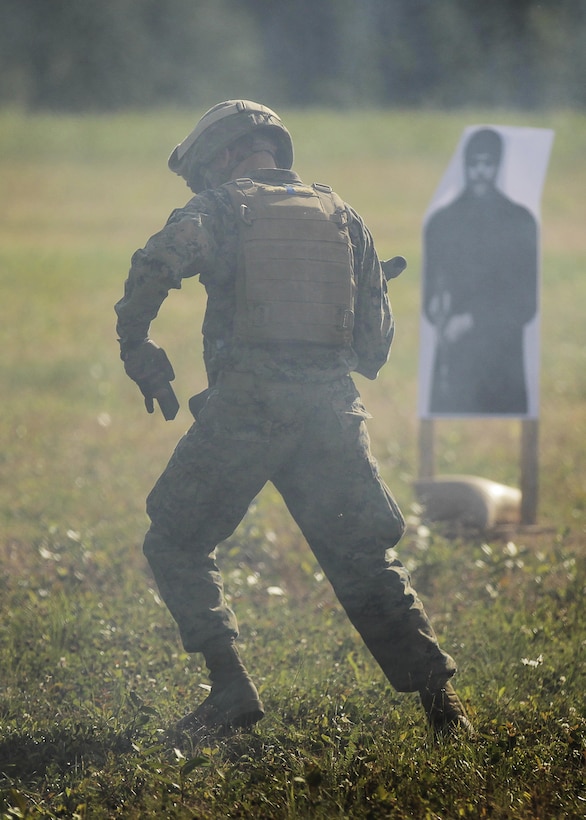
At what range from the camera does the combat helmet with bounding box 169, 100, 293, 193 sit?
4.16 m

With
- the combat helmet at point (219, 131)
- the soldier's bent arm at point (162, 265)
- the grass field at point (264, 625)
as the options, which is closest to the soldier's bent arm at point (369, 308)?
the combat helmet at point (219, 131)

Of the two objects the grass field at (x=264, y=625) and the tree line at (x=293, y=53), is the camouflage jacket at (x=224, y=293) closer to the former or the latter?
the grass field at (x=264, y=625)

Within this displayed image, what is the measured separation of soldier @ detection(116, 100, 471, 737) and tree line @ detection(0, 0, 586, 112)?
22.6 meters

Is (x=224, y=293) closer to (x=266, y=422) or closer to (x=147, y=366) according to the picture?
(x=147, y=366)

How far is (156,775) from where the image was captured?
3.72m

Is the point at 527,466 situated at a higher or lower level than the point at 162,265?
lower

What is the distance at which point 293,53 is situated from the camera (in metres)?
32.7

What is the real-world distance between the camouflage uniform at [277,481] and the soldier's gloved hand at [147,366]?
53mm

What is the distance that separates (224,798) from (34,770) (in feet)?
2.45

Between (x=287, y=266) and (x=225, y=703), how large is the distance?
1628 millimetres

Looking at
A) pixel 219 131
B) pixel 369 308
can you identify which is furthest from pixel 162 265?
pixel 369 308

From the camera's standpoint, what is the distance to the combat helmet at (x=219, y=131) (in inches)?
164

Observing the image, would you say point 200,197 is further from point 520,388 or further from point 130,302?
point 520,388

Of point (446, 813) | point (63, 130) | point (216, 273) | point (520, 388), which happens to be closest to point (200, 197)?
point (216, 273)
